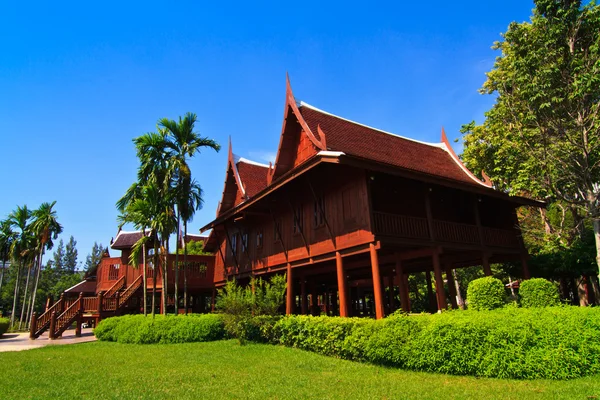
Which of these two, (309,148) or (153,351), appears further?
(309,148)

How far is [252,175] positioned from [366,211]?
1169 centimetres

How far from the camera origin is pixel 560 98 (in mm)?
12742

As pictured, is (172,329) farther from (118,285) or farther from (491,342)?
(491,342)

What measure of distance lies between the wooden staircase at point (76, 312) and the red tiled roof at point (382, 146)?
15.1 m

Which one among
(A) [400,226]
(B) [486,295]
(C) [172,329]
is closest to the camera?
(B) [486,295]

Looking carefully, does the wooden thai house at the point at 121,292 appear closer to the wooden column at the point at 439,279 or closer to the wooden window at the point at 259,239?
the wooden window at the point at 259,239

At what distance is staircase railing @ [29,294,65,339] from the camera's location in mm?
20697

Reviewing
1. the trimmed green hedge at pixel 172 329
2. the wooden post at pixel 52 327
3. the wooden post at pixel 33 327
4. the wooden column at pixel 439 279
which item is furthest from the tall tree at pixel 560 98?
the wooden post at pixel 33 327

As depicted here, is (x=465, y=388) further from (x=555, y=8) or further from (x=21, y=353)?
(x=21, y=353)

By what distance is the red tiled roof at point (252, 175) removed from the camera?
21.7 m

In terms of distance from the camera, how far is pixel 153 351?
13242 millimetres

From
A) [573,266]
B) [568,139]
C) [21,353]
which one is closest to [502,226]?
[573,266]

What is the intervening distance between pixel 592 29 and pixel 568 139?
3775 mm

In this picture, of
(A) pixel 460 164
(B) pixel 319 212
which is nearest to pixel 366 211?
(B) pixel 319 212
